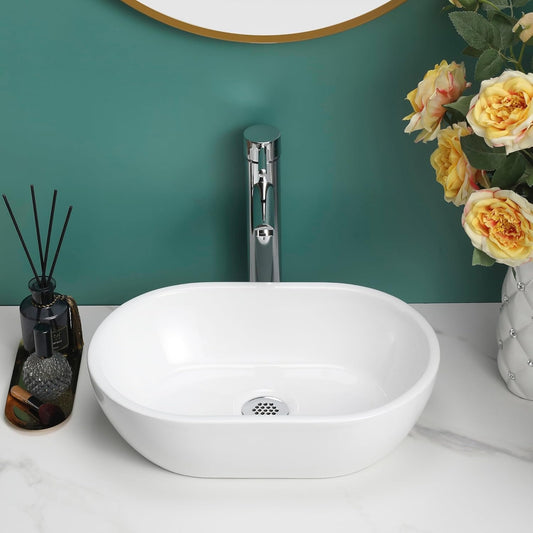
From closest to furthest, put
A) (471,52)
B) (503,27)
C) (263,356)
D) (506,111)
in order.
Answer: (506,111) < (503,27) < (471,52) < (263,356)

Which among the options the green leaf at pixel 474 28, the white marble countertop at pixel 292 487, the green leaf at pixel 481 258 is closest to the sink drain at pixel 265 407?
the white marble countertop at pixel 292 487

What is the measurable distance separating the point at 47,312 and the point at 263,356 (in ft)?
1.10

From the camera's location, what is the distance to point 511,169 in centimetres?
102

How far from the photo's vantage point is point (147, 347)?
1.25 metres

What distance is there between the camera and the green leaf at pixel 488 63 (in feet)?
3.42

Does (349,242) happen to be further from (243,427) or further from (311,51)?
(243,427)

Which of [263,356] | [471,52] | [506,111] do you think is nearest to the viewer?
[506,111]

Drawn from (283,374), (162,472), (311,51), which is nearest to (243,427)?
(162,472)

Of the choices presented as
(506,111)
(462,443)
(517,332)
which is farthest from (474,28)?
(462,443)

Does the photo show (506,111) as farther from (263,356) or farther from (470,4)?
(263,356)

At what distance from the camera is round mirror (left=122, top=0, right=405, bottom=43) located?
1.17 metres

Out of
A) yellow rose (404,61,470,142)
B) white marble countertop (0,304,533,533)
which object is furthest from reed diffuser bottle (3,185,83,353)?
yellow rose (404,61,470,142)

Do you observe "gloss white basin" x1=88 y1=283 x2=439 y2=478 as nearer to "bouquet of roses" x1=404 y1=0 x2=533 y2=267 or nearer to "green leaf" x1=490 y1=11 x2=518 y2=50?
"bouquet of roses" x1=404 y1=0 x2=533 y2=267

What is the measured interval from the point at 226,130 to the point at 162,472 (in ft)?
1.74
